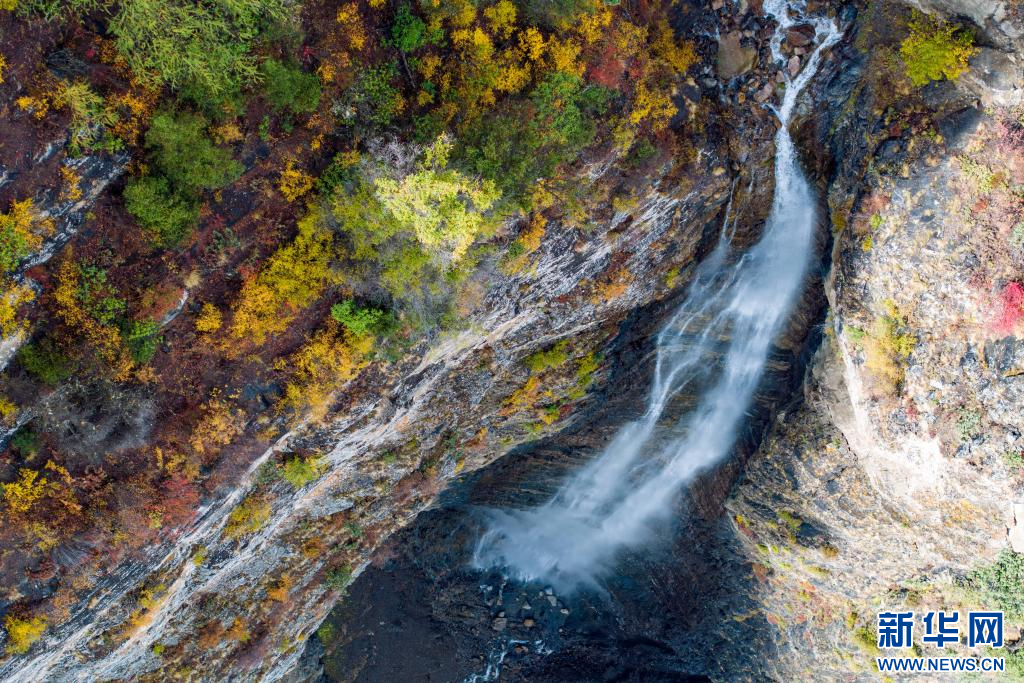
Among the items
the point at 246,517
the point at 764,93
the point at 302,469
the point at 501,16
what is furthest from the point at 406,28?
the point at 246,517

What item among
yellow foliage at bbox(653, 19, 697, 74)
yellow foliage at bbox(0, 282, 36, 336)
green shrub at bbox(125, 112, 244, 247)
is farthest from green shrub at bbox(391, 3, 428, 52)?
yellow foliage at bbox(0, 282, 36, 336)

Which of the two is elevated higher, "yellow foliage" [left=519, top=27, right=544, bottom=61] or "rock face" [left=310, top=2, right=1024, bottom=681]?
"yellow foliage" [left=519, top=27, right=544, bottom=61]

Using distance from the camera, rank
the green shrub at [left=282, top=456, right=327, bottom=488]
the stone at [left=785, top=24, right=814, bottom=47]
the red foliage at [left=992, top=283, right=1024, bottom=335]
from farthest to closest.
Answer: the stone at [left=785, top=24, right=814, bottom=47], the green shrub at [left=282, top=456, right=327, bottom=488], the red foliage at [left=992, top=283, right=1024, bottom=335]

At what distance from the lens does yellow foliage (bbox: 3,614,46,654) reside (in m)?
14.0

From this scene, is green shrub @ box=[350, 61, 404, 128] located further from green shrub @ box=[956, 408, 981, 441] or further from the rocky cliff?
green shrub @ box=[956, 408, 981, 441]

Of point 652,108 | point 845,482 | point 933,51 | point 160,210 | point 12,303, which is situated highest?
point 12,303

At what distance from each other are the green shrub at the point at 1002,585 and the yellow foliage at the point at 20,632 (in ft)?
79.6

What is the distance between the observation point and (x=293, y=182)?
46.3ft

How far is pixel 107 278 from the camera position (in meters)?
13.6

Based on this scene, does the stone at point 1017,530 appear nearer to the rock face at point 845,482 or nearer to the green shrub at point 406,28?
the rock face at point 845,482

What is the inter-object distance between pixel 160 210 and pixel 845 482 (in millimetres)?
20050

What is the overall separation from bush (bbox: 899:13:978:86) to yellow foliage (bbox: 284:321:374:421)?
16.7m

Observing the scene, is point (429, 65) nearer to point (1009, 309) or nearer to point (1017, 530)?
point (1009, 309)

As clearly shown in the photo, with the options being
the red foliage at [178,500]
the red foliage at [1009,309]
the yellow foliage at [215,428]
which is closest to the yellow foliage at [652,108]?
the red foliage at [1009,309]
